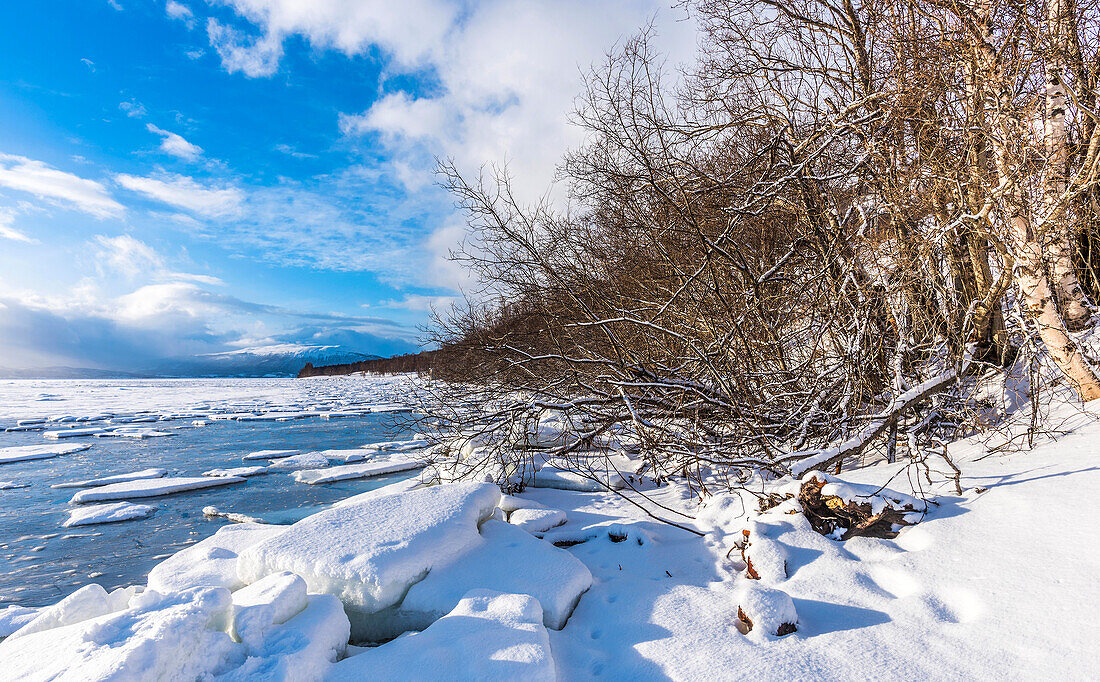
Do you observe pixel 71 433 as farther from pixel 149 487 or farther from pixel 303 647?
pixel 303 647

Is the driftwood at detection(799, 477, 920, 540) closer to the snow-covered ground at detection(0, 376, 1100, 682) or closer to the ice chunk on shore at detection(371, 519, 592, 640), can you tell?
the snow-covered ground at detection(0, 376, 1100, 682)

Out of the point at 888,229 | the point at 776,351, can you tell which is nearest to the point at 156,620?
the point at 776,351

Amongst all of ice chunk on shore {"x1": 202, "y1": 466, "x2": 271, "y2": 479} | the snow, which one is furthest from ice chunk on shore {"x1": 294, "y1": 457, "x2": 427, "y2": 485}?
the snow

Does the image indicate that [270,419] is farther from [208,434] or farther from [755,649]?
[755,649]

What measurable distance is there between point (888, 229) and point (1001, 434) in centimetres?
158

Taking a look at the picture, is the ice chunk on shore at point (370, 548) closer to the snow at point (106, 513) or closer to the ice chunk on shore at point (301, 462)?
the snow at point (106, 513)

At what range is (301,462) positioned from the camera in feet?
25.0

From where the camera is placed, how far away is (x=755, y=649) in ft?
6.48

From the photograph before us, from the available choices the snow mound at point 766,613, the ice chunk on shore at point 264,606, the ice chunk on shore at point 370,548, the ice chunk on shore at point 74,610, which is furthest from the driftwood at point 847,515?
the ice chunk on shore at point 74,610

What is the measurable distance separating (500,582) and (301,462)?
6093 mm

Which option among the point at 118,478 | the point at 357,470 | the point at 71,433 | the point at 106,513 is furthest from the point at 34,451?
the point at 357,470

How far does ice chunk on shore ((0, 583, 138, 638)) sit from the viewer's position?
2291mm

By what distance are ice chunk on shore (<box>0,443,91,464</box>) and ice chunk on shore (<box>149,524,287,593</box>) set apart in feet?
24.8

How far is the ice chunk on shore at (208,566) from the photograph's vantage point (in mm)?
2852
